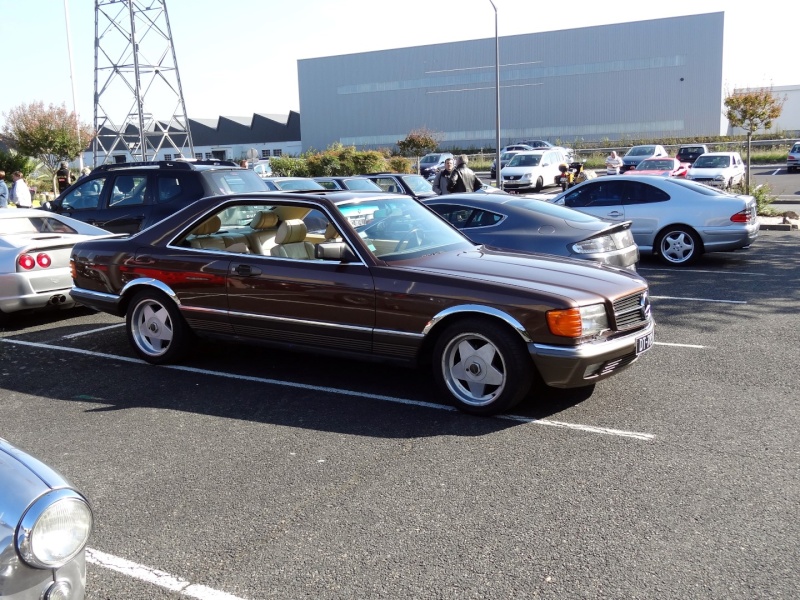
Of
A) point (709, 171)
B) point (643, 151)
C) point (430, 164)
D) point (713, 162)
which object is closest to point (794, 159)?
point (643, 151)

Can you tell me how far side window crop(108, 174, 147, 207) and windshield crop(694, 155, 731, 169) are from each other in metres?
23.2

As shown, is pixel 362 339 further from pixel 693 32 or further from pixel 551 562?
pixel 693 32

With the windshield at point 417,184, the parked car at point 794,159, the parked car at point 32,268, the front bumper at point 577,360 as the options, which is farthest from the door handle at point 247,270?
the parked car at point 794,159

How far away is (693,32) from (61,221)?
57.5 metres

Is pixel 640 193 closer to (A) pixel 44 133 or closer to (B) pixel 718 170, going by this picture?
(B) pixel 718 170

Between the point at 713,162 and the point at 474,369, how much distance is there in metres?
26.7

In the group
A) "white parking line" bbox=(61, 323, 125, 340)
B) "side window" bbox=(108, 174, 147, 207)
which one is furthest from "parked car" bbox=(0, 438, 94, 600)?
"side window" bbox=(108, 174, 147, 207)

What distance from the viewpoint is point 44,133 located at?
30000mm

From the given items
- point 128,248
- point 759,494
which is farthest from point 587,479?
point 128,248

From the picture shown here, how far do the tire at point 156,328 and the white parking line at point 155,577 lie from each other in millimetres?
3261

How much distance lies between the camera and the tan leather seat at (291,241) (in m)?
6.36

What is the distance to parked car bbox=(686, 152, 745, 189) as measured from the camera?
2734 centimetres

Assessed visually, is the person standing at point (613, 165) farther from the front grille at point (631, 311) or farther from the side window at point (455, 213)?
the front grille at point (631, 311)

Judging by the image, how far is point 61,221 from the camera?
9.55m
